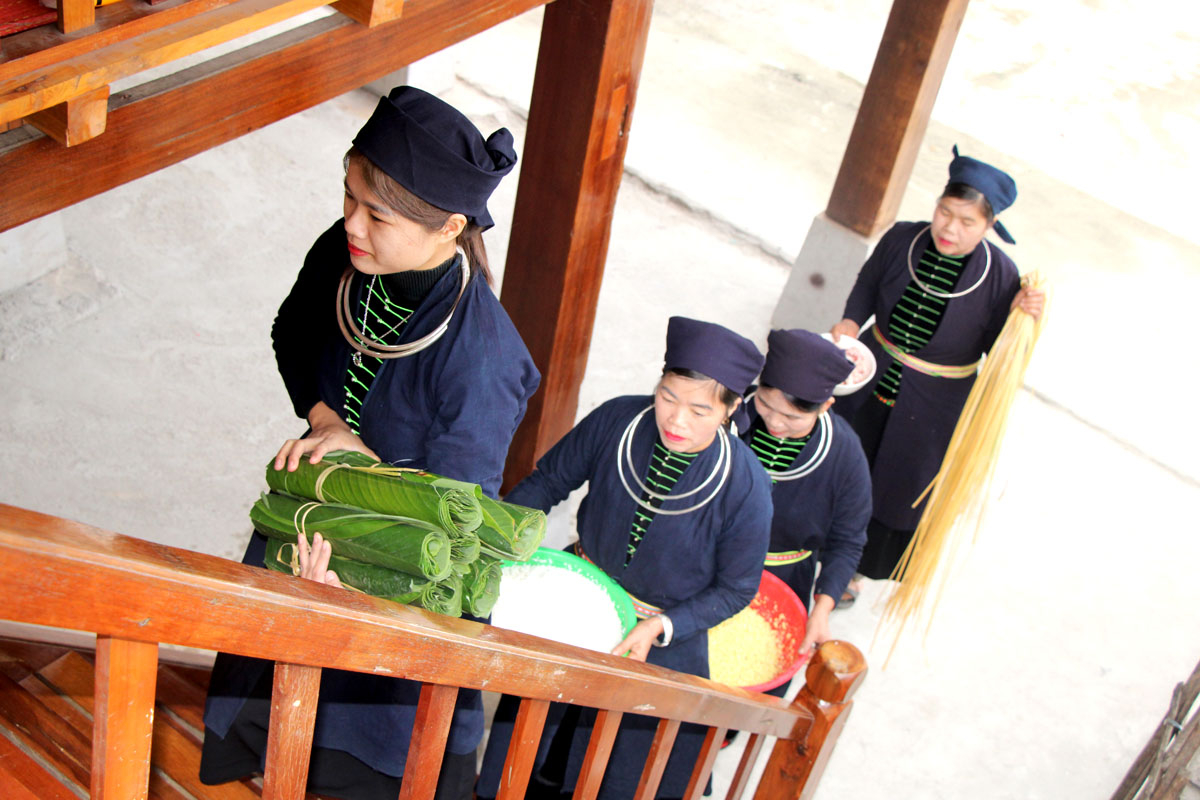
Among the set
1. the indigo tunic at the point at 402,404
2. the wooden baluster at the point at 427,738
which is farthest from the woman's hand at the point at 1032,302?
the wooden baluster at the point at 427,738

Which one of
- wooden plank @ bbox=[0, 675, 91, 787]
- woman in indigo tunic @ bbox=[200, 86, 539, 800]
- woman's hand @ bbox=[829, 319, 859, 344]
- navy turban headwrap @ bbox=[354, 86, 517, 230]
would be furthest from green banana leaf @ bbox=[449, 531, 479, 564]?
woman's hand @ bbox=[829, 319, 859, 344]

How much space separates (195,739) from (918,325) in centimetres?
248

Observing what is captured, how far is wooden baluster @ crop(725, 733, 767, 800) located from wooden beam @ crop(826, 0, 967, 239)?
3118mm

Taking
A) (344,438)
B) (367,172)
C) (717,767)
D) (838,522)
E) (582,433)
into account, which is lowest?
(717,767)

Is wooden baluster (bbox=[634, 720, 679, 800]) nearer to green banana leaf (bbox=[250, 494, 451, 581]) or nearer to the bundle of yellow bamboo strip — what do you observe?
green banana leaf (bbox=[250, 494, 451, 581])

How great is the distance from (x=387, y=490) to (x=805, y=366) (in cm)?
131

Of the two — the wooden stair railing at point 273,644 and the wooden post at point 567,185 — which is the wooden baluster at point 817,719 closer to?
the wooden stair railing at point 273,644

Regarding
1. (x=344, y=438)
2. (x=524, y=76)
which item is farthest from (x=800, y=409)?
(x=524, y=76)

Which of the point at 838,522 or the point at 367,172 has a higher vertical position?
the point at 367,172

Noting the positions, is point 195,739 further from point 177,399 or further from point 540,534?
point 177,399

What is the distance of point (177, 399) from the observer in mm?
4281

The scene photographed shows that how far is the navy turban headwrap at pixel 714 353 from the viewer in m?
2.28

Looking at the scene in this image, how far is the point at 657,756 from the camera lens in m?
2.03

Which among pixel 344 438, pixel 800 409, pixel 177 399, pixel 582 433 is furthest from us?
pixel 177 399
